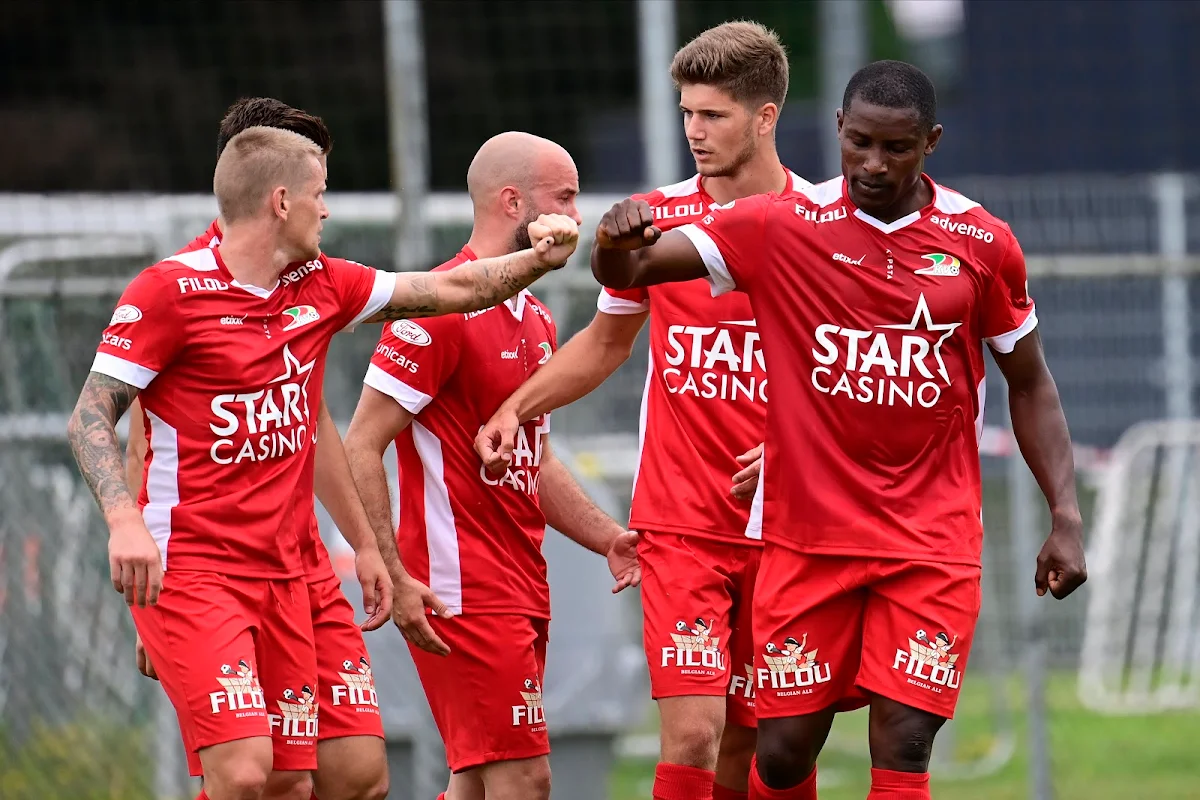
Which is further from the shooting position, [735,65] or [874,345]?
[735,65]

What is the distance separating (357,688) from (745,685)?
1.20 m

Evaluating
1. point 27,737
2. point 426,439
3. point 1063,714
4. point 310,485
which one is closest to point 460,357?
point 426,439

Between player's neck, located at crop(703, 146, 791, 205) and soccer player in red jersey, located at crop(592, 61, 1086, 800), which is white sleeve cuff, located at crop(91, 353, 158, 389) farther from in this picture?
player's neck, located at crop(703, 146, 791, 205)

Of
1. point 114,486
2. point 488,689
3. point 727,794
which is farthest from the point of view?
point 727,794

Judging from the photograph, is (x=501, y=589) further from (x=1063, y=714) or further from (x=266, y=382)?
(x=1063, y=714)

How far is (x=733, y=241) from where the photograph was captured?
490cm

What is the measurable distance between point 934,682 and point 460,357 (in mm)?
1715

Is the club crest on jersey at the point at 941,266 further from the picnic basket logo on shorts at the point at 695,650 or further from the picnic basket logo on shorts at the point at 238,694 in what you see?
the picnic basket logo on shorts at the point at 238,694

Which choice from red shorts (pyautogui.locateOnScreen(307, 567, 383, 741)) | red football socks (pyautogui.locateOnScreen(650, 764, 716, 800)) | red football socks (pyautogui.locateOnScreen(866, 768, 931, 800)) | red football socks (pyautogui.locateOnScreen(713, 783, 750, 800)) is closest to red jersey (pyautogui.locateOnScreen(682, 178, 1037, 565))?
red football socks (pyautogui.locateOnScreen(866, 768, 931, 800))

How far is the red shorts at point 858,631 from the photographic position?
15.8ft

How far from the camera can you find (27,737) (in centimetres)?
810

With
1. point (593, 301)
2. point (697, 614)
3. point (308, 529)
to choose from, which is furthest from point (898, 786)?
point (593, 301)

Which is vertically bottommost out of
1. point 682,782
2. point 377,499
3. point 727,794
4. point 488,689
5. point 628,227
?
point 727,794

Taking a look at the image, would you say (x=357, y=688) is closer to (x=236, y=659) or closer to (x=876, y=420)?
(x=236, y=659)
